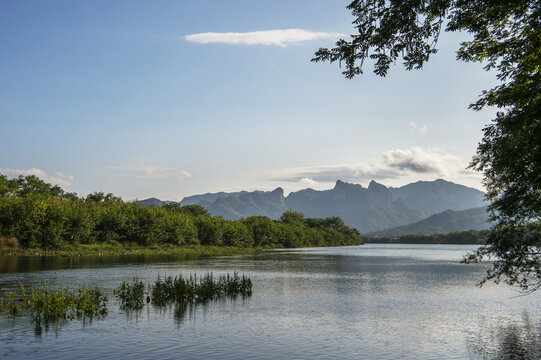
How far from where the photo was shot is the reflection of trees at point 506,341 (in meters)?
21.2


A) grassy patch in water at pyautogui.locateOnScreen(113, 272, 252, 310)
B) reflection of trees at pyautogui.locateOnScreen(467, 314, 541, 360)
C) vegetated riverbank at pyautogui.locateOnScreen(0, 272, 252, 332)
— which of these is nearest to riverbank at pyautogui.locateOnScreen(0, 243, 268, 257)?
vegetated riverbank at pyautogui.locateOnScreen(0, 272, 252, 332)

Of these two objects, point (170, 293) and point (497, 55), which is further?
point (170, 293)

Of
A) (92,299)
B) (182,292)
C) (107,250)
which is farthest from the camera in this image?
(107,250)

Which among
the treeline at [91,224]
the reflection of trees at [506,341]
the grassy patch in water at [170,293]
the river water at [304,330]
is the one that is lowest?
the reflection of trees at [506,341]

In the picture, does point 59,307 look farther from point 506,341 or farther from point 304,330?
point 506,341

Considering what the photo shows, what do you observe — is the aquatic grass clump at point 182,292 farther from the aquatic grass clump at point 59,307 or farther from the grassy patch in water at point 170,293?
the aquatic grass clump at point 59,307

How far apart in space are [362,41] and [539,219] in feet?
56.8

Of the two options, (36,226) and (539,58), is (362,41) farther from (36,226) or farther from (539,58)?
(36,226)

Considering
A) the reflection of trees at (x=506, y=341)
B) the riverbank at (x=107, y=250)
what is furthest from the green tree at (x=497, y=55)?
the riverbank at (x=107, y=250)

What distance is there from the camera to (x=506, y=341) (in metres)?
23.9

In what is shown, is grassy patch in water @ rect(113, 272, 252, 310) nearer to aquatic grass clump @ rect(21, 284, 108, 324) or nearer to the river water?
the river water

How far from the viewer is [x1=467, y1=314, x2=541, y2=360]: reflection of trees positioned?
21188 mm

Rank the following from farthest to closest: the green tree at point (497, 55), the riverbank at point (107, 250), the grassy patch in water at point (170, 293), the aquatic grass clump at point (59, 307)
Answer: the riverbank at point (107, 250)
the grassy patch in water at point (170, 293)
the aquatic grass clump at point (59, 307)
the green tree at point (497, 55)

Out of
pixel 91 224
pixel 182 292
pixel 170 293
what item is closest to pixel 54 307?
pixel 170 293
